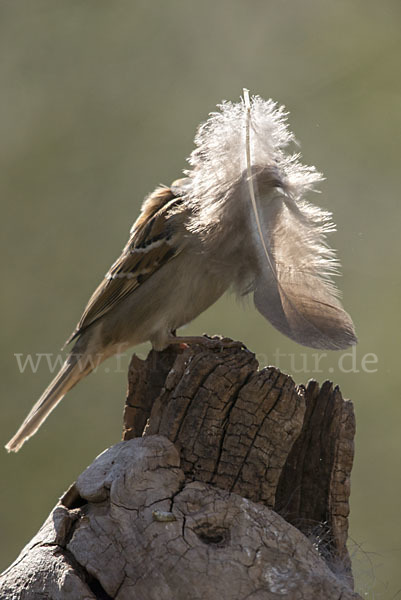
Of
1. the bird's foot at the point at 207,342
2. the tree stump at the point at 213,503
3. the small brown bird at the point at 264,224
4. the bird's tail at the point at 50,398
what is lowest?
the tree stump at the point at 213,503

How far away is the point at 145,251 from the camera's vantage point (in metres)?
3.64

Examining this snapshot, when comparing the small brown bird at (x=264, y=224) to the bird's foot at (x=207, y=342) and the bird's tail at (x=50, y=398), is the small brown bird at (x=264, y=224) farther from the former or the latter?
the bird's tail at (x=50, y=398)

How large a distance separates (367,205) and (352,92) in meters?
1.23

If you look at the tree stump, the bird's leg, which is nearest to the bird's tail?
the bird's leg

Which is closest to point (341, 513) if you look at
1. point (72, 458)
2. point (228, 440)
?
point (228, 440)

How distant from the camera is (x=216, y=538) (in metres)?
2.30

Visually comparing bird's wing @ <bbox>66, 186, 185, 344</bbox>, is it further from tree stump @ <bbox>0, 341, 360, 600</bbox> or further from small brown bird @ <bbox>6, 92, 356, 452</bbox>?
tree stump @ <bbox>0, 341, 360, 600</bbox>

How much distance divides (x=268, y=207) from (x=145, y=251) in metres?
0.90

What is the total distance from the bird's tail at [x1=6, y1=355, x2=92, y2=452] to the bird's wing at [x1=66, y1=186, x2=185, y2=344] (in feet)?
0.51

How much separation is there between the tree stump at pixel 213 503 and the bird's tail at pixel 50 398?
106 cm

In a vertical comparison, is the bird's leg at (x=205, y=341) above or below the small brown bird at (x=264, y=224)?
below

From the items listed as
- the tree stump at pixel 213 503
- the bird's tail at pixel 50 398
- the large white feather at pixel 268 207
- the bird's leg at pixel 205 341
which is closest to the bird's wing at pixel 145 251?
the bird's tail at pixel 50 398

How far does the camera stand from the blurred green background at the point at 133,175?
5.36 metres

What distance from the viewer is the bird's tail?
367cm
